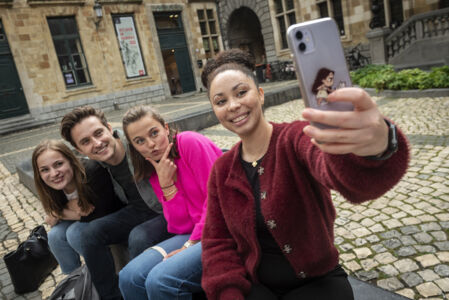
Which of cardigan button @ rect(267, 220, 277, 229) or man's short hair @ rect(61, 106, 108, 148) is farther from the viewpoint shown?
man's short hair @ rect(61, 106, 108, 148)

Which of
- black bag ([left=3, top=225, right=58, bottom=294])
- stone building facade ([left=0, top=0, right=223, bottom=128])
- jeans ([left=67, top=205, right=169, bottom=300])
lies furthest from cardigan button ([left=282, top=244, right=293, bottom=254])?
stone building facade ([left=0, top=0, right=223, bottom=128])

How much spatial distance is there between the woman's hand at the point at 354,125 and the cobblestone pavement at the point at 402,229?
165 cm

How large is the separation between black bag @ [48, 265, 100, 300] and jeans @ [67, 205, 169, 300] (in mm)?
43

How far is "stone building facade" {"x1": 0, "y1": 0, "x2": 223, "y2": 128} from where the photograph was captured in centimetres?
1224

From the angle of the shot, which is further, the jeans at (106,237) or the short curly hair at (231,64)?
the jeans at (106,237)

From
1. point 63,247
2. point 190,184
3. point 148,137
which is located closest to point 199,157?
point 190,184

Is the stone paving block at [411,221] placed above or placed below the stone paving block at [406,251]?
above

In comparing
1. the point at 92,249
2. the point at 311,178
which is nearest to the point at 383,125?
the point at 311,178

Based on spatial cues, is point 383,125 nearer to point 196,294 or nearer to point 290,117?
point 196,294

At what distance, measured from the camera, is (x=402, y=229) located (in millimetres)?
2525

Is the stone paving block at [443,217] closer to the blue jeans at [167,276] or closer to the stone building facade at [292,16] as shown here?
the blue jeans at [167,276]

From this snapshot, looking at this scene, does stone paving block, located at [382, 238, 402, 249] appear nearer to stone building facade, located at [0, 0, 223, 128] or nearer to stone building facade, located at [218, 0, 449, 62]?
stone building facade, located at [218, 0, 449, 62]

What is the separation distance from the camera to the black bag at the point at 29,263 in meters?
2.70

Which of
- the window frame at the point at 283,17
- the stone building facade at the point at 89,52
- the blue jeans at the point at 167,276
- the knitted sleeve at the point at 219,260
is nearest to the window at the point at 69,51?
the stone building facade at the point at 89,52
